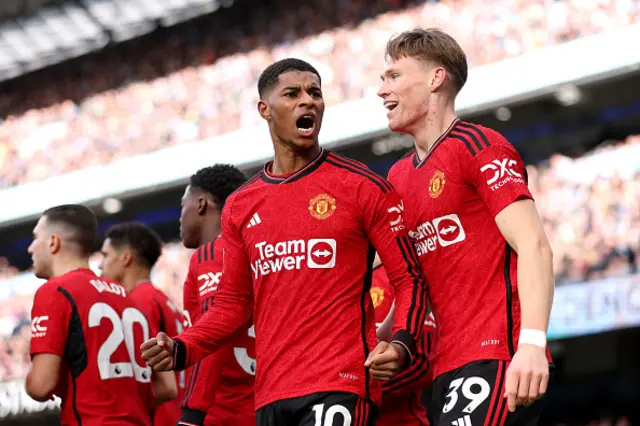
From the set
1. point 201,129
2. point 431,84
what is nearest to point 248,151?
point 201,129

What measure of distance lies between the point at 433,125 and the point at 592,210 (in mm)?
10443

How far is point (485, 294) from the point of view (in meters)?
2.88

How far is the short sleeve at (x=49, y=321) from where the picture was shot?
416cm

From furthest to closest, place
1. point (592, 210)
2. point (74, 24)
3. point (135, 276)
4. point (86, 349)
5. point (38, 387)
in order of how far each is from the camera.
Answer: point (74, 24), point (592, 210), point (135, 276), point (86, 349), point (38, 387)

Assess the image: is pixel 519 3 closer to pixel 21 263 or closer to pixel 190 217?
pixel 190 217

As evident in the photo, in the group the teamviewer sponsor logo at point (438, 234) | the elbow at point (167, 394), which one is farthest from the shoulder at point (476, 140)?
the elbow at point (167, 394)

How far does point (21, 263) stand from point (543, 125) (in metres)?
13.6

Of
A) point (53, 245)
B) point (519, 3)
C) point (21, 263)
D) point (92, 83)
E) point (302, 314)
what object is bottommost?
point (302, 314)

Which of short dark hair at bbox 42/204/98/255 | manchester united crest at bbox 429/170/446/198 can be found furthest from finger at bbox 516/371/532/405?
short dark hair at bbox 42/204/98/255

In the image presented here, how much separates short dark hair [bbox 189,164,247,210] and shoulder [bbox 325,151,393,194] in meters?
1.64

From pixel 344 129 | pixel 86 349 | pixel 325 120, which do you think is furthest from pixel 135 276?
pixel 325 120

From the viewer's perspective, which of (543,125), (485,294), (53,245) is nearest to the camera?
(485,294)

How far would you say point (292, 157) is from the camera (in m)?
3.29

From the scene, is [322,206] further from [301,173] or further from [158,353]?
[158,353]
